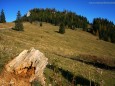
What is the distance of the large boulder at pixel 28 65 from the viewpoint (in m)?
20.0

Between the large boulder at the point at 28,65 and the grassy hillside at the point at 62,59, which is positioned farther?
the grassy hillside at the point at 62,59

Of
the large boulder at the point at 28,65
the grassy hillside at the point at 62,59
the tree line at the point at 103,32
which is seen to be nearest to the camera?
the large boulder at the point at 28,65

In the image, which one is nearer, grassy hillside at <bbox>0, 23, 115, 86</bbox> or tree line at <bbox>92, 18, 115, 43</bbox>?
grassy hillside at <bbox>0, 23, 115, 86</bbox>

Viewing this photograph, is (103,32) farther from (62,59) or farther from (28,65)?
(28,65)

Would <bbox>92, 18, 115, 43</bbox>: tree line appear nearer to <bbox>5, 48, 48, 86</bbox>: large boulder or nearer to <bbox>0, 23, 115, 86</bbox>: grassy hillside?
<bbox>0, 23, 115, 86</bbox>: grassy hillside

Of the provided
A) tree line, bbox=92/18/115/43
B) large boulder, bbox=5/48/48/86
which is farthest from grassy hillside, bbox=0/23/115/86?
tree line, bbox=92/18/115/43

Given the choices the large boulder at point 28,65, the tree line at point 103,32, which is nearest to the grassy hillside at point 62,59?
the large boulder at point 28,65

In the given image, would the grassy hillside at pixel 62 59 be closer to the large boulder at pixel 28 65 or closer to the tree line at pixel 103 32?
the large boulder at pixel 28 65

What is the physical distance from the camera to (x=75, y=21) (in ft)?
536

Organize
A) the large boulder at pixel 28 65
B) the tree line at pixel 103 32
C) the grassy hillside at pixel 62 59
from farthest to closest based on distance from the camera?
the tree line at pixel 103 32, the grassy hillside at pixel 62 59, the large boulder at pixel 28 65

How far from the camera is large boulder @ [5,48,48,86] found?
65.6 ft

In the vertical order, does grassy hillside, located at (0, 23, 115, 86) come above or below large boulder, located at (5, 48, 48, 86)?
below

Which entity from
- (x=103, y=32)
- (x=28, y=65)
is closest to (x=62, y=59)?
(x=28, y=65)

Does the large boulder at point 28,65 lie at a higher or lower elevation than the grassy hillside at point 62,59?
higher
